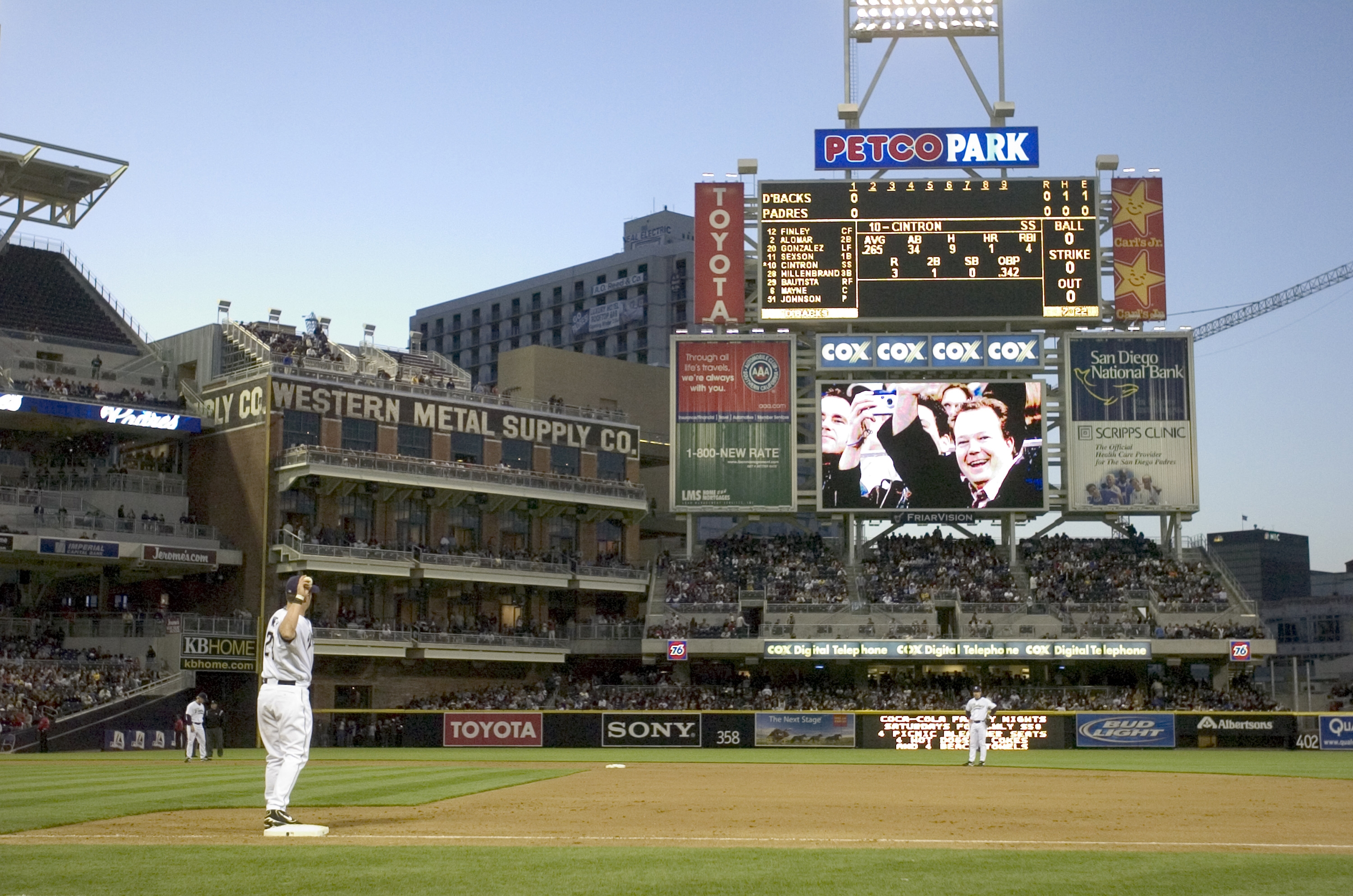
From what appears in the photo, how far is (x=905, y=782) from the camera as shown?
28250mm

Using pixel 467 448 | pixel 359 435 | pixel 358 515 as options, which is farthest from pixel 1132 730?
pixel 359 435

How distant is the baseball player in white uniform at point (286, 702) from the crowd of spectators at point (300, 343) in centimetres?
5205

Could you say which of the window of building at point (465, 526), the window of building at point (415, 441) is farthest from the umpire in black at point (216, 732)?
the window of building at point (465, 526)

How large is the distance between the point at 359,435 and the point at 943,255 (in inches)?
1064

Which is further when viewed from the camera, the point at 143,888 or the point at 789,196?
the point at 789,196

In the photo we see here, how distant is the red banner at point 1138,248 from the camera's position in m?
64.6

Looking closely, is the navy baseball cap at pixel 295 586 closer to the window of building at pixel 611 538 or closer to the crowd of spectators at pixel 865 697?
the crowd of spectators at pixel 865 697

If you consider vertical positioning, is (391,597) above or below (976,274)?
below

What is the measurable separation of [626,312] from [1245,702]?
8362cm

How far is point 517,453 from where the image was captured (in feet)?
230

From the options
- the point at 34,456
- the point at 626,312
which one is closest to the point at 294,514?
the point at 34,456

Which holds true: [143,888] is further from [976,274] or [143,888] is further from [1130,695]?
[976,274]

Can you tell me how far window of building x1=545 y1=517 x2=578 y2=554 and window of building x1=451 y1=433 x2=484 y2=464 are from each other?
4.91 m

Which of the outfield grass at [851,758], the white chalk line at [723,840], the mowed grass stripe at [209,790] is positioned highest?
the white chalk line at [723,840]
